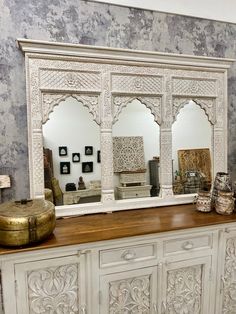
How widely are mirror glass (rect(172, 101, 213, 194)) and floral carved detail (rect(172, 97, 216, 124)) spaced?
32 millimetres

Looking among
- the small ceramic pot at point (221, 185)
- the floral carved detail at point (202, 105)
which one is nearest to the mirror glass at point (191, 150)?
the floral carved detail at point (202, 105)

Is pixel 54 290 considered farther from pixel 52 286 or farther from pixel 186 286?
pixel 186 286

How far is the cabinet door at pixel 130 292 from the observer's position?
1.62 meters

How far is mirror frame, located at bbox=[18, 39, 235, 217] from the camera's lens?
1.83m

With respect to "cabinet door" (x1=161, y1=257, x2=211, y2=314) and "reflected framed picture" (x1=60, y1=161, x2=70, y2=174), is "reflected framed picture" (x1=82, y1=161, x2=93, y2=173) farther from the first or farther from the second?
"cabinet door" (x1=161, y1=257, x2=211, y2=314)

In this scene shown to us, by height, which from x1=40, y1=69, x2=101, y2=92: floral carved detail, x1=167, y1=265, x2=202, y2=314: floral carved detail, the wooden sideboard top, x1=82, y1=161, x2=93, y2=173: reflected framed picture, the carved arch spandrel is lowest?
x1=167, y1=265, x2=202, y2=314: floral carved detail

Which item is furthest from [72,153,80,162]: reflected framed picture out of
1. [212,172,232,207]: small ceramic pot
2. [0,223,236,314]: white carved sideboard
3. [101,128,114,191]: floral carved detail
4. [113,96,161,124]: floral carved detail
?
[212,172,232,207]: small ceramic pot

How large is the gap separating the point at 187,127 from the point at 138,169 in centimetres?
59

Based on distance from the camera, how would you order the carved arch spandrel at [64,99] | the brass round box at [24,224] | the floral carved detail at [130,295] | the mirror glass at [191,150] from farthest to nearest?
the mirror glass at [191,150] < the carved arch spandrel at [64,99] < the floral carved detail at [130,295] < the brass round box at [24,224]

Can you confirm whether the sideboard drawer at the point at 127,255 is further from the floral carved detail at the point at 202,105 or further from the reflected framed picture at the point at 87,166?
the floral carved detail at the point at 202,105

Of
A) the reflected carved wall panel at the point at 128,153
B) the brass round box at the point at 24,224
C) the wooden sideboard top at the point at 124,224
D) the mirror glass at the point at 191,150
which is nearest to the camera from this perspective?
the brass round box at the point at 24,224

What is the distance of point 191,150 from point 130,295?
129 centimetres

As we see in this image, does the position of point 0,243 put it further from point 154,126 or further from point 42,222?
point 154,126

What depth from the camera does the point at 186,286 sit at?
71.4 inches
